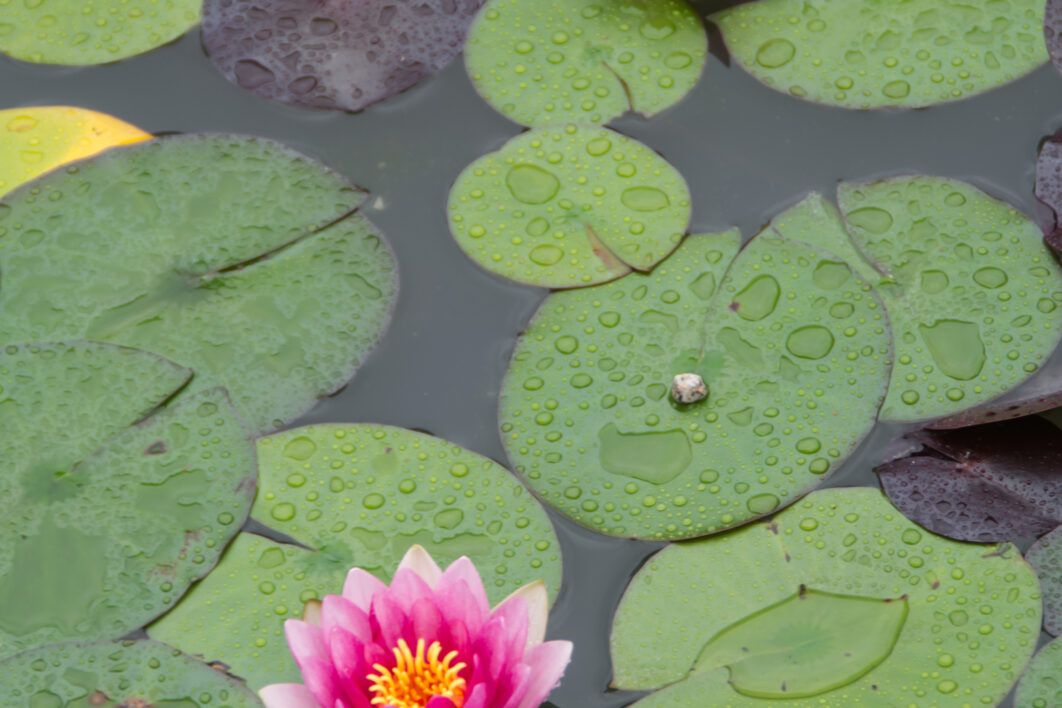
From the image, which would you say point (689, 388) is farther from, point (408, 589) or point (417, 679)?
point (417, 679)

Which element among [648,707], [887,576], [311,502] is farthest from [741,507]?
[311,502]

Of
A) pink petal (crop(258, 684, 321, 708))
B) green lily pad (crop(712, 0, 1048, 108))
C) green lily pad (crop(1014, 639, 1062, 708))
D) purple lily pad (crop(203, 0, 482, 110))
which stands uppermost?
green lily pad (crop(712, 0, 1048, 108))

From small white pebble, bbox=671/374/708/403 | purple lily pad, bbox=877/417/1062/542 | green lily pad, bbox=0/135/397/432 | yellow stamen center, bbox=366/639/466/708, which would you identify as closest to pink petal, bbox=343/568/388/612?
yellow stamen center, bbox=366/639/466/708

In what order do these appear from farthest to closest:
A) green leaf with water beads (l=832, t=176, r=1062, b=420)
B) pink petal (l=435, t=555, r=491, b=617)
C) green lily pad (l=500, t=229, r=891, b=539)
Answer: green leaf with water beads (l=832, t=176, r=1062, b=420) < green lily pad (l=500, t=229, r=891, b=539) < pink petal (l=435, t=555, r=491, b=617)

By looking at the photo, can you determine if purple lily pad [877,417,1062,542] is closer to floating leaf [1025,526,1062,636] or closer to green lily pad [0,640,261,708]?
floating leaf [1025,526,1062,636]

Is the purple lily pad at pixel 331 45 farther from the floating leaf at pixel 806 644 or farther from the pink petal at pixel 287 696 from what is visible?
the floating leaf at pixel 806 644

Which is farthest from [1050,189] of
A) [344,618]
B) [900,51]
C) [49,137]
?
[49,137]

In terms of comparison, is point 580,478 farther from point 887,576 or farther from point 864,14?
point 864,14
